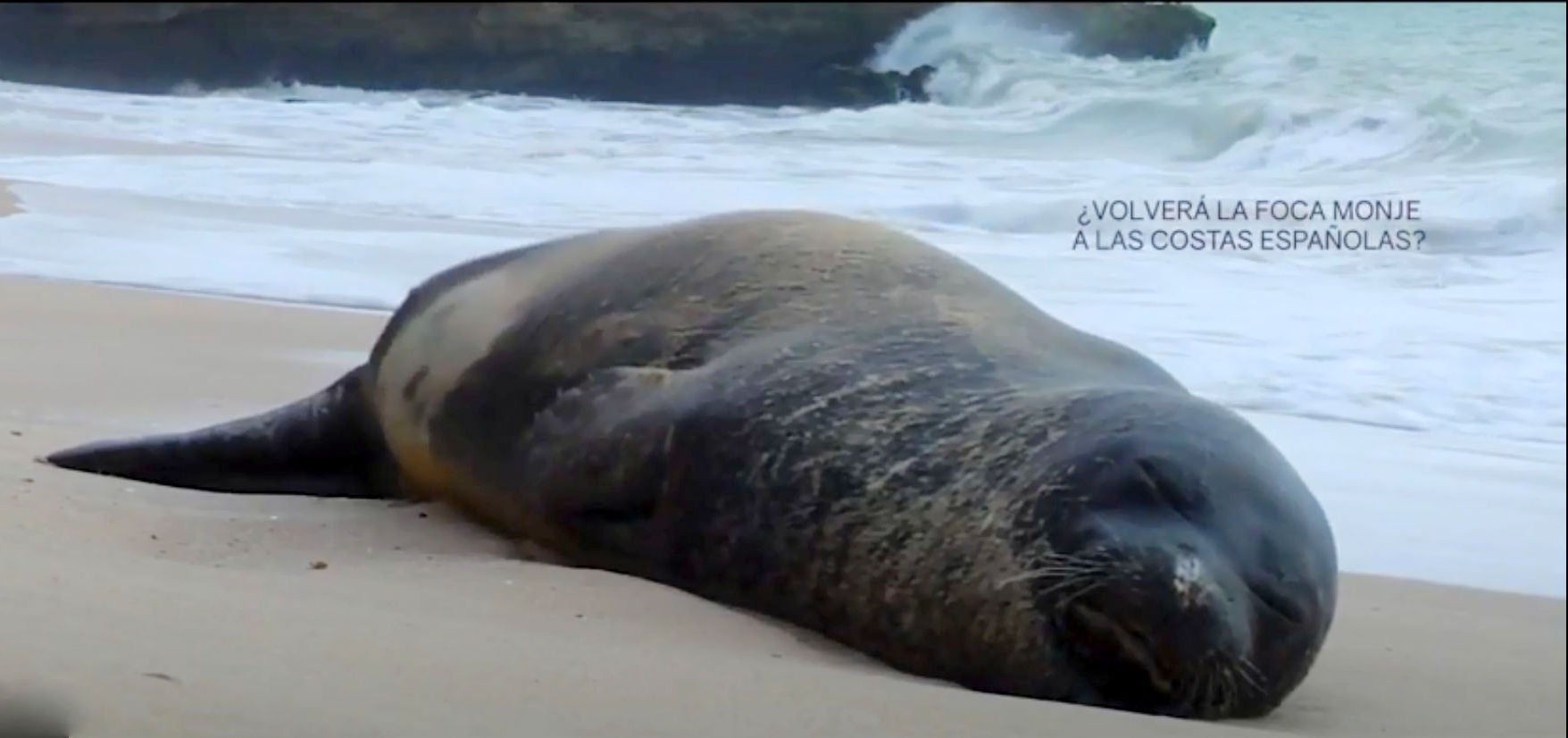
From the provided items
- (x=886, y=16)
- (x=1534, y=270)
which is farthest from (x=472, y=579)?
(x=886, y=16)

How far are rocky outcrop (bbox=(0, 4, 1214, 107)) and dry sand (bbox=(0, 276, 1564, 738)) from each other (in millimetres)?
318

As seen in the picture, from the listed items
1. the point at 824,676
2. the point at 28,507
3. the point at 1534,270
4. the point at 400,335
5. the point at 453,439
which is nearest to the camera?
the point at 824,676

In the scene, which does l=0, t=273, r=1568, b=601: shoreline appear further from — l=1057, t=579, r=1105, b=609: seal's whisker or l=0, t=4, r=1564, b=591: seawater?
l=1057, t=579, r=1105, b=609: seal's whisker

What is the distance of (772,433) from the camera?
2664 millimetres

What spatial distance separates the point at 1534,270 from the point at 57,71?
2.81 metres

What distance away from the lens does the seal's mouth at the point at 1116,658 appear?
222 centimetres

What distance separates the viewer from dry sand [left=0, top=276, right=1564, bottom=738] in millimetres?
1661

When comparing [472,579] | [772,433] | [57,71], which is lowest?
[472,579]

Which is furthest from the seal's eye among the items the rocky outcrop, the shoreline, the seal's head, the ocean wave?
the ocean wave

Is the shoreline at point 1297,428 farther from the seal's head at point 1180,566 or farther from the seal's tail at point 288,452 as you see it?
the seal's head at point 1180,566

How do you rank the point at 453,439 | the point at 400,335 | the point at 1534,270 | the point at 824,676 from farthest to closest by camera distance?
Answer: 1. the point at 1534,270
2. the point at 400,335
3. the point at 453,439
4. the point at 824,676

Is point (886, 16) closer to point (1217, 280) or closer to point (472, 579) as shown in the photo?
point (1217, 280)

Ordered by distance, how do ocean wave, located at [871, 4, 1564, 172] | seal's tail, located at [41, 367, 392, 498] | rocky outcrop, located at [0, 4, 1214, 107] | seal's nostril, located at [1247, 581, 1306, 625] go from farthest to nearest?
ocean wave, located at [871, 4, 1564, 172] → seal's tail, located at [41, 367, 392, 498] → rocky outcrop, located at [0, 4, 1214, 107] → seal's nostril, located at [1247, 581, 1306, 625]

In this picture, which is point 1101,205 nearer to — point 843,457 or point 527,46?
point 527,46
